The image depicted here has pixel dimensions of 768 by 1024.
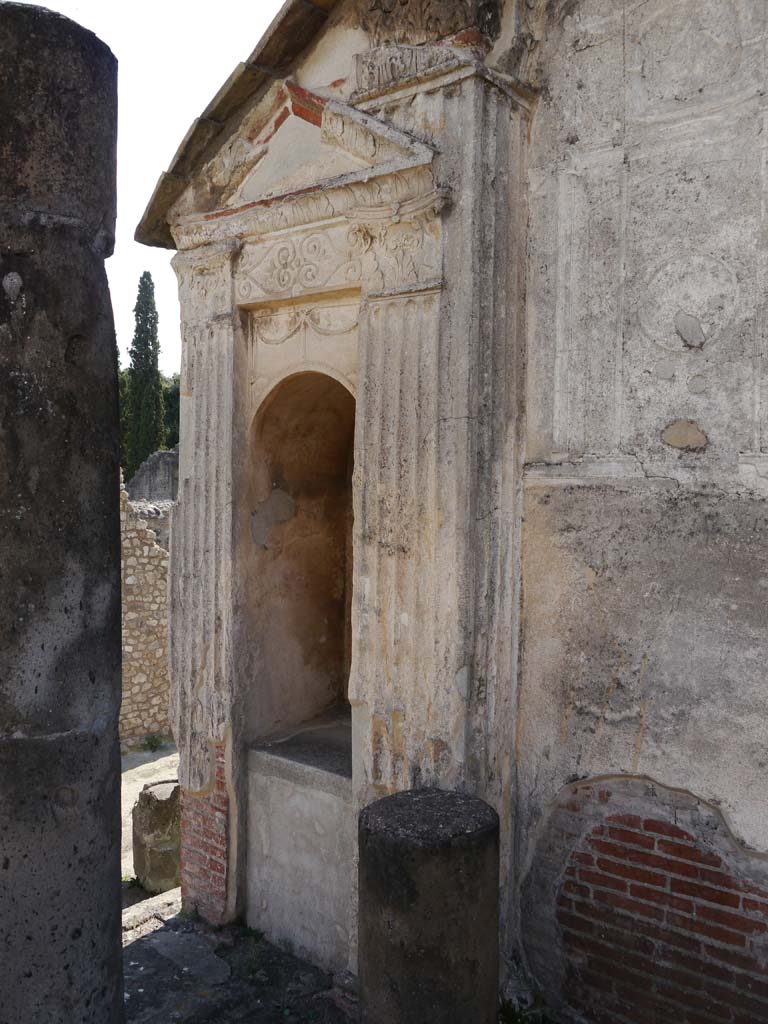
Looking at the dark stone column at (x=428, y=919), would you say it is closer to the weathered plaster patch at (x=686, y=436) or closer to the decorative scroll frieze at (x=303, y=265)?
the weathered plaster patch at (x=686, y=436)

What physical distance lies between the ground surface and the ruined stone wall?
4.96 m

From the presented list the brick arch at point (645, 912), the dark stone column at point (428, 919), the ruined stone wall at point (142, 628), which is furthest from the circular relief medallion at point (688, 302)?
the ruined stone wall at point (142, 628)

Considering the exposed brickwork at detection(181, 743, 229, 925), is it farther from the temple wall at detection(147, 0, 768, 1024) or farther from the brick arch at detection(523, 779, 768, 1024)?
the brick arch at detection(523, 779, 768, 1024)

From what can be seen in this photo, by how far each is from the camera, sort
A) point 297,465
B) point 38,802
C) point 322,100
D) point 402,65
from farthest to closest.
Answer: point 297,465 < point 322,100 < point 402,65 < point 38,802

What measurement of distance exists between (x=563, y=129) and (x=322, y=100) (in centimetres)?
128

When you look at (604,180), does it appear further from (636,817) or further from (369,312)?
(636,817)

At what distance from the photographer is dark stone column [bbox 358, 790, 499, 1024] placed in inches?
126

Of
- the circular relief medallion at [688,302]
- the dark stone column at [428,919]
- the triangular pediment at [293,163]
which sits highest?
the triangular pediment at [293,163]

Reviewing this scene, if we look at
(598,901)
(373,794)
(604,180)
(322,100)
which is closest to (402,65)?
(322,100)

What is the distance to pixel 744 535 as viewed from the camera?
3.28 metres

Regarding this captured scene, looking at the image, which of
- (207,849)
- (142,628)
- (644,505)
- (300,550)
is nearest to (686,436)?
(644,505)

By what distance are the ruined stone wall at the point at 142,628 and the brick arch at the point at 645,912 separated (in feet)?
22.6

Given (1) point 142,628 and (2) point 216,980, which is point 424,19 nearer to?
(2) point 216,980

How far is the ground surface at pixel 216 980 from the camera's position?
406 cm
